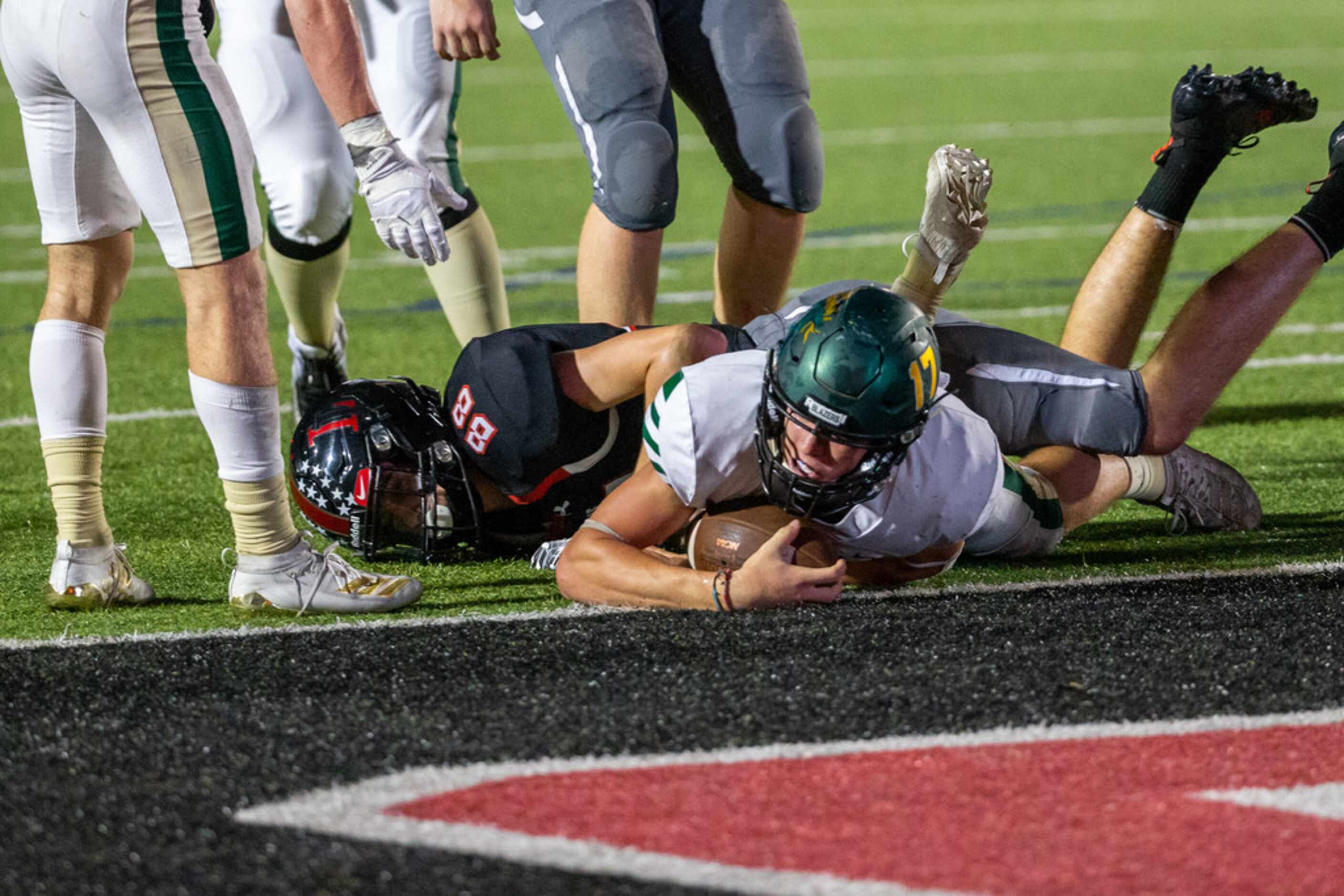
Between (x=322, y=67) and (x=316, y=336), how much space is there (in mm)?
1449

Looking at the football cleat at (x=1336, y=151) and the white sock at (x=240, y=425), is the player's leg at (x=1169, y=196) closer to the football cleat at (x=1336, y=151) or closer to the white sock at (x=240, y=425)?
the football cleat at (x=1336, y=151)

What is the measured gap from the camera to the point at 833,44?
49.4ft

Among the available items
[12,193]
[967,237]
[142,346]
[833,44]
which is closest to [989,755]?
[967,237]

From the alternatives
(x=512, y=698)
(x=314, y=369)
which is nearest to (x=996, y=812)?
(x=512, y=698)

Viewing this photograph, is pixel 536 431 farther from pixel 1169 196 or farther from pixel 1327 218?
pixel 1327 218

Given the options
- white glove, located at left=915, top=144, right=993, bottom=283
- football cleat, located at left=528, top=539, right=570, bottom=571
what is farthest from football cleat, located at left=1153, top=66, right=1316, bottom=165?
football cleat, located at left=528, top=539, right=570, bottom=571

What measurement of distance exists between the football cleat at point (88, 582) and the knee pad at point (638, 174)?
4.28ft

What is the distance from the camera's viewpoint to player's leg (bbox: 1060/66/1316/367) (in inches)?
141

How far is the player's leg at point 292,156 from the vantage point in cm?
417

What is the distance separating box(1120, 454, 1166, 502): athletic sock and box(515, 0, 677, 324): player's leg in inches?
43.7

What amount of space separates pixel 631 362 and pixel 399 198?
0.53m

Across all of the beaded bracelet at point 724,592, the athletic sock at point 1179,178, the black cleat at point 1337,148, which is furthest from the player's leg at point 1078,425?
the beaded bracelet at point 724,592

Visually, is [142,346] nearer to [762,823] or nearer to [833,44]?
[762,823]

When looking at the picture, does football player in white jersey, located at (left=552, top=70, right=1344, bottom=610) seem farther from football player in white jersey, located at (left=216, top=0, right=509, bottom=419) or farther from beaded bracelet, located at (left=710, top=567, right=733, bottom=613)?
football player in white jersey, located at (left=216, top=0, right=509, bottom=419)
